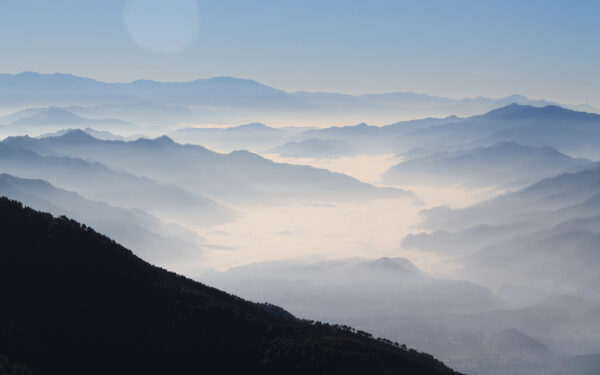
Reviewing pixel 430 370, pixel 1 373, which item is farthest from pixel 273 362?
pixel 1 373

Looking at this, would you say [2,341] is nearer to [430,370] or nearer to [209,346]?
[209,346]

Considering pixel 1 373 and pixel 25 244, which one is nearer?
pixel 1 373

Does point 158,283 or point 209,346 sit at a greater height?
point 158,283

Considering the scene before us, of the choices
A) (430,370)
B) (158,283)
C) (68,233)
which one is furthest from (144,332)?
(430,370)

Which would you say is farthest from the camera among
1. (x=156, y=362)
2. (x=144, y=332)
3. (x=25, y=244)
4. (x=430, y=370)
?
(x=25, y=244)

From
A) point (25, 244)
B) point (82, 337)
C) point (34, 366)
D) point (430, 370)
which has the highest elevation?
point (25, 244)

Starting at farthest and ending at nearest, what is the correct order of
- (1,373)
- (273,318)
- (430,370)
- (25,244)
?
(273,318)
(25,244)
(430,370)
(1,373)
